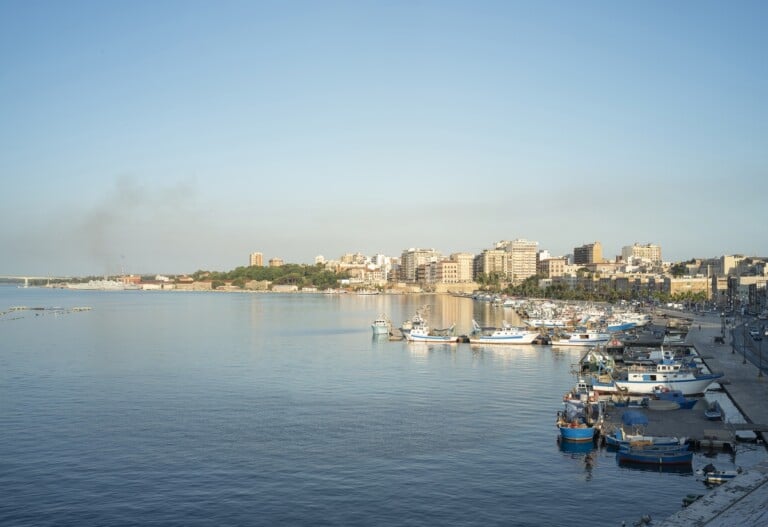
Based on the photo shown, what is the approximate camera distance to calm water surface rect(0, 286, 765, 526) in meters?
20.4

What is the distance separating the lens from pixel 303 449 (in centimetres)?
2595

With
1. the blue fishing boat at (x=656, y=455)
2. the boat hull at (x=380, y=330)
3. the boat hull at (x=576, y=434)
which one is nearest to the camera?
the blue fishing boat at (x=656, y=455)

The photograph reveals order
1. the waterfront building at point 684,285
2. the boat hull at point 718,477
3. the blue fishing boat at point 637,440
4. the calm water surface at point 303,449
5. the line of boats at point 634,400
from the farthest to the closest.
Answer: the waterfront building at point 684,285, the blue fishing boat at point 637,440, the line of boats at point 634,400, the boat hull at point 718,477, the calm water surface at point 303,449

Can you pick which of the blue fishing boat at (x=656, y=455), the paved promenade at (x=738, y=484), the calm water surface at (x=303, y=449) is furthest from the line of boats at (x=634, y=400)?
the paved promenade at (x=738, y=484)

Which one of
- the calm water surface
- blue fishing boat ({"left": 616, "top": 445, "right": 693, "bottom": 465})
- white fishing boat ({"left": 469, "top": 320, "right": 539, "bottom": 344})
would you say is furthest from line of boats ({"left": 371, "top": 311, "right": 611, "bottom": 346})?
blue fishing boat ({"left": 616, "top": 445, "right": 693, "bottom": 465})

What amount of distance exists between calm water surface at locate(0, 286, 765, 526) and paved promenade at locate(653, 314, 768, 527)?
2.10m

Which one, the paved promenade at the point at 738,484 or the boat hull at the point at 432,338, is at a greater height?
the boat hull at the point at 432,338

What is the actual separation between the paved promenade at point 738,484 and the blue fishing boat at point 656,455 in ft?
11.5

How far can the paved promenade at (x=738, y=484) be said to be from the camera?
55.5 feet

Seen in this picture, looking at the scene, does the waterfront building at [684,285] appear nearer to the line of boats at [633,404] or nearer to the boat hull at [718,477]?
the line of boats at [633,404]

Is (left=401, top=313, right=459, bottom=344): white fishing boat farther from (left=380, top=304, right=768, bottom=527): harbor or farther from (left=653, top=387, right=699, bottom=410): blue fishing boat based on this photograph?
(left=653, top=387, right=699, bottom=410): blue fishing boat

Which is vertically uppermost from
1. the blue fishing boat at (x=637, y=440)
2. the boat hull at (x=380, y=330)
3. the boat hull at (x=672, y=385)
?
the boat hull at (x=380, y=330)

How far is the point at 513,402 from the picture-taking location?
34.9 meters

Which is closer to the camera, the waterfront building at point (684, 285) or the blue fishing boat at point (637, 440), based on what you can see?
the blue fishing boat at point (637, 440)
